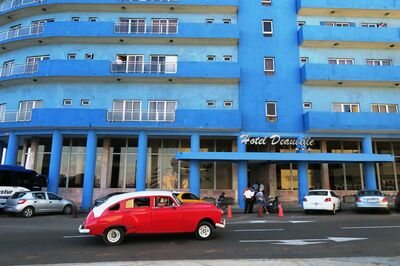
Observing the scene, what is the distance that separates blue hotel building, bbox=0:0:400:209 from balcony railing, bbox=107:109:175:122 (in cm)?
8

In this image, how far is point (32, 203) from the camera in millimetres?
19484

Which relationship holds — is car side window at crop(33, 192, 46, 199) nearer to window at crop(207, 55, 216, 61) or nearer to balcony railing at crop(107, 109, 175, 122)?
balcony railing at crop(107, 109, 175, 122)

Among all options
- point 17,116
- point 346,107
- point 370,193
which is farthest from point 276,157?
point 17,116

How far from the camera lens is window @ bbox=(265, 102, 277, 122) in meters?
26.3

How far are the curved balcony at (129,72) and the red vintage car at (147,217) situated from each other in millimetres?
15700

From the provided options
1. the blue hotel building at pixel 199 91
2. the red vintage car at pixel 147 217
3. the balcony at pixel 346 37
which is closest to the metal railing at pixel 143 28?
the blue hotel building at pixel 199 91

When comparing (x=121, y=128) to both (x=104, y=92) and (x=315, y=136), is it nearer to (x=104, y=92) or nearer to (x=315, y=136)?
(x=104, y=92)

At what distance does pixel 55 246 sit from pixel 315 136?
2090 cm

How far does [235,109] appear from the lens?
25.9 meters

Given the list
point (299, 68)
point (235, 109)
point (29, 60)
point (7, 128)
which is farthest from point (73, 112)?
point (299, 68)

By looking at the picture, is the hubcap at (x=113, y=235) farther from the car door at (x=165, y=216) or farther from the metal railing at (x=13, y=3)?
the metal railing at (x=13, y=3)

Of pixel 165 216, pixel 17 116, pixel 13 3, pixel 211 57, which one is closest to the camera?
pixel 165 216

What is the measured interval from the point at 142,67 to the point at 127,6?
19.0 ft

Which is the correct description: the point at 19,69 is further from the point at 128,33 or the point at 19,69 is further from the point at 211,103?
the point at 211,103
